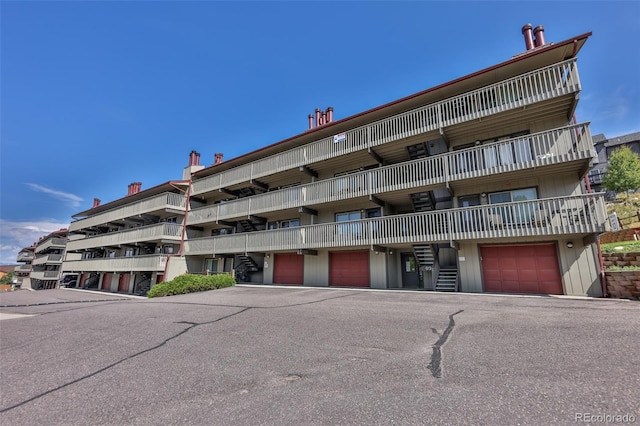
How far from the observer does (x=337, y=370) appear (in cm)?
418

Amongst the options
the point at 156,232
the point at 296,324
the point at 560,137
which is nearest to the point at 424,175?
the point at 560,137

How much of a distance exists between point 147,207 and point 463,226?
91.0 feet

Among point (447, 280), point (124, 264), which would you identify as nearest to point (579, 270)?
point (447, 280)

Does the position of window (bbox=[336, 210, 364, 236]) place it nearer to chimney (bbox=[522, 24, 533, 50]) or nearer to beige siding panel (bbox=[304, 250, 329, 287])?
beige siding panel (bbox=[304, 250, 329, 287])

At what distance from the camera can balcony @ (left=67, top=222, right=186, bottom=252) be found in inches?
991

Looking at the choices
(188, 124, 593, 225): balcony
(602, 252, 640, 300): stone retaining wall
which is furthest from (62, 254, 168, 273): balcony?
(602, 252, 640, 300): stone retaining wall

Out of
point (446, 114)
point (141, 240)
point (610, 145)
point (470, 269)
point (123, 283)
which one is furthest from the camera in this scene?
point (610, 145)

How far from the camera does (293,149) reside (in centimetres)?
1988

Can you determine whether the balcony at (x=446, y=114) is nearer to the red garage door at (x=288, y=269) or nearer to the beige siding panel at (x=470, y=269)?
the beige siding panel at (x=470, y=269)

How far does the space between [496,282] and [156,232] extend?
85.2 ft

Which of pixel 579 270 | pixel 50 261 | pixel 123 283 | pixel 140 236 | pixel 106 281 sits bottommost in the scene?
pixel 123 283

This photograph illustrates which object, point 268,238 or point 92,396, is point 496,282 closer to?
point 268,238

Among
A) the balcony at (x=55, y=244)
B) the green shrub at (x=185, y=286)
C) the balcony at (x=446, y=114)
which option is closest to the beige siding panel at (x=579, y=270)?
the balcony at (x=446, y=114)

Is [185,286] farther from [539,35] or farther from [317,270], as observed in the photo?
[539,35]
